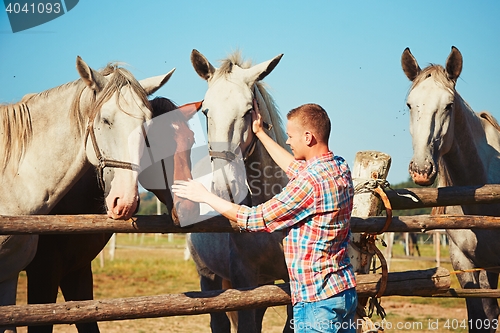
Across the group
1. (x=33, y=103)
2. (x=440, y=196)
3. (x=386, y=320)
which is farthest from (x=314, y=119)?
(x=386, y=320)

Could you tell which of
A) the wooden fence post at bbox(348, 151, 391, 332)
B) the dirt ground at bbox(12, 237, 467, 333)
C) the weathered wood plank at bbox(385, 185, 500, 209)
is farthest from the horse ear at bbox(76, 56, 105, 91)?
the dirt ground at bbox(12, 237, 467, 333)

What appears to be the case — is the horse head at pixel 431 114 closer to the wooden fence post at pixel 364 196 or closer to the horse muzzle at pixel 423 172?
the horse muzzle at pixel 423 172

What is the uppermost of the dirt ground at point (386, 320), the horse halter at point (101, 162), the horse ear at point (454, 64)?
the horse ear at point (454, 64)

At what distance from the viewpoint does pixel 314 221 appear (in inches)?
101

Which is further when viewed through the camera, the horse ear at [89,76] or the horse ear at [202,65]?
the horse ear at [202,65]

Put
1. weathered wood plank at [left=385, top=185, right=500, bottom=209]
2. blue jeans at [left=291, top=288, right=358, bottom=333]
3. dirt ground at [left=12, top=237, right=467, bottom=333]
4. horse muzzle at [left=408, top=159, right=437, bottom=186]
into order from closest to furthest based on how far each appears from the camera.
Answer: blue jeans at [left=291, top=288, right=358, bottom=333]
weathered wood plank at [left=385, top=185, right=500, bottom=209]
horse muzzle at [left=408, top=159, right=437, bottom=186]
dirt ground at [left=12, top=237, right=467, bottom=333]

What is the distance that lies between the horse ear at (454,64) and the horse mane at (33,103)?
276cm

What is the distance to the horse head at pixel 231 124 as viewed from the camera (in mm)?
3732

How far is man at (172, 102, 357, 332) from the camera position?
8.34 feet

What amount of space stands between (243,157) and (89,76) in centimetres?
123

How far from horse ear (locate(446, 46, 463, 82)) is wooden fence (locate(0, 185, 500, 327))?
1253 millimetres

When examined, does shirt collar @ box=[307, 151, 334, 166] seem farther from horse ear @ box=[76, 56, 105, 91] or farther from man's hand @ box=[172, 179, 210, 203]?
horse ear @ box=[76, 56, 105, 91]

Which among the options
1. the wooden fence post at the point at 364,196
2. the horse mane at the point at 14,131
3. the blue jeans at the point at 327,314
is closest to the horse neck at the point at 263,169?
the wooden fence post at the point at 364,196

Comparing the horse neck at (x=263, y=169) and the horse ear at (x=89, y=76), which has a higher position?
the horse ear at (x=89, y=76)
